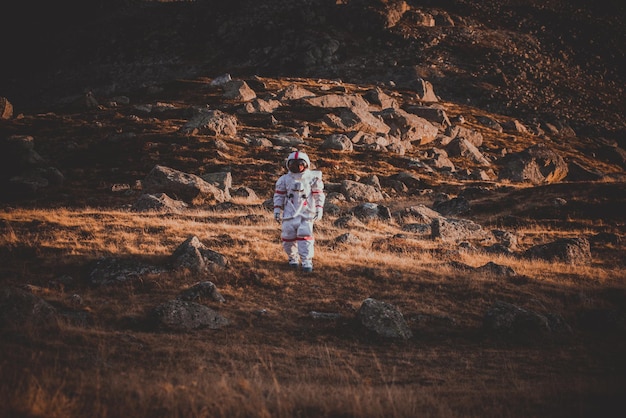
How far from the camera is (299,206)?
1162 cm

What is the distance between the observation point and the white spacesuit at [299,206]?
11555 mm

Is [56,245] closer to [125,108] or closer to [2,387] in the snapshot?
[2,387]

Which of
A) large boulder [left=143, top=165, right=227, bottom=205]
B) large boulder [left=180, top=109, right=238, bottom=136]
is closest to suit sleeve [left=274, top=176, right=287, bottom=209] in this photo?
large boulder [left=143, top=165, right=227, bottom=205]

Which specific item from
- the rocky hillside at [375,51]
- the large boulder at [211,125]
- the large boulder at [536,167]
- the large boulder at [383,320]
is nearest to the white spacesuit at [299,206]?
the large boulder at [383,320]

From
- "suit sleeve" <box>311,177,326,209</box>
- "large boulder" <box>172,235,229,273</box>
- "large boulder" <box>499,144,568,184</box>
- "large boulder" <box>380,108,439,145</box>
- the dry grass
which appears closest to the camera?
the dry grass

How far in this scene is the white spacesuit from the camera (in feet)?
37.9

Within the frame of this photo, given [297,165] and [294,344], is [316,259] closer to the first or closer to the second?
[297,165]

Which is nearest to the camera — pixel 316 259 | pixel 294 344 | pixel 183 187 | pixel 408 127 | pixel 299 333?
pixel 294 344

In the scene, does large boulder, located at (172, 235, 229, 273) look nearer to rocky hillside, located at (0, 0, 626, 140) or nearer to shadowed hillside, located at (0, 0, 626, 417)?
shadowed hillside, located at (0, 0, 626, 417)

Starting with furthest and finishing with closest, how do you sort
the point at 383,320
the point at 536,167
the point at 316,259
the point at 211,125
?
the point at 211,125 → the point at 536,167 → the point at 316,259 → the point at 383,320

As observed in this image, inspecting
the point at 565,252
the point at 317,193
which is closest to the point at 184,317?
the point at 317,193

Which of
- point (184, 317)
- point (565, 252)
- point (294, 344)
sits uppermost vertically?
point (565, 252)

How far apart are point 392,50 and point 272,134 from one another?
50058 millimetres

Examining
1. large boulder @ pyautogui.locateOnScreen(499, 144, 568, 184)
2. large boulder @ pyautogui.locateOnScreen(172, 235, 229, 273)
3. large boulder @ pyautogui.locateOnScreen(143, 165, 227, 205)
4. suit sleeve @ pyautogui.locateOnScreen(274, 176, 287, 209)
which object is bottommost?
large boulder @ pyautogui.locateOnScreen(172, 235, 229, 273)
